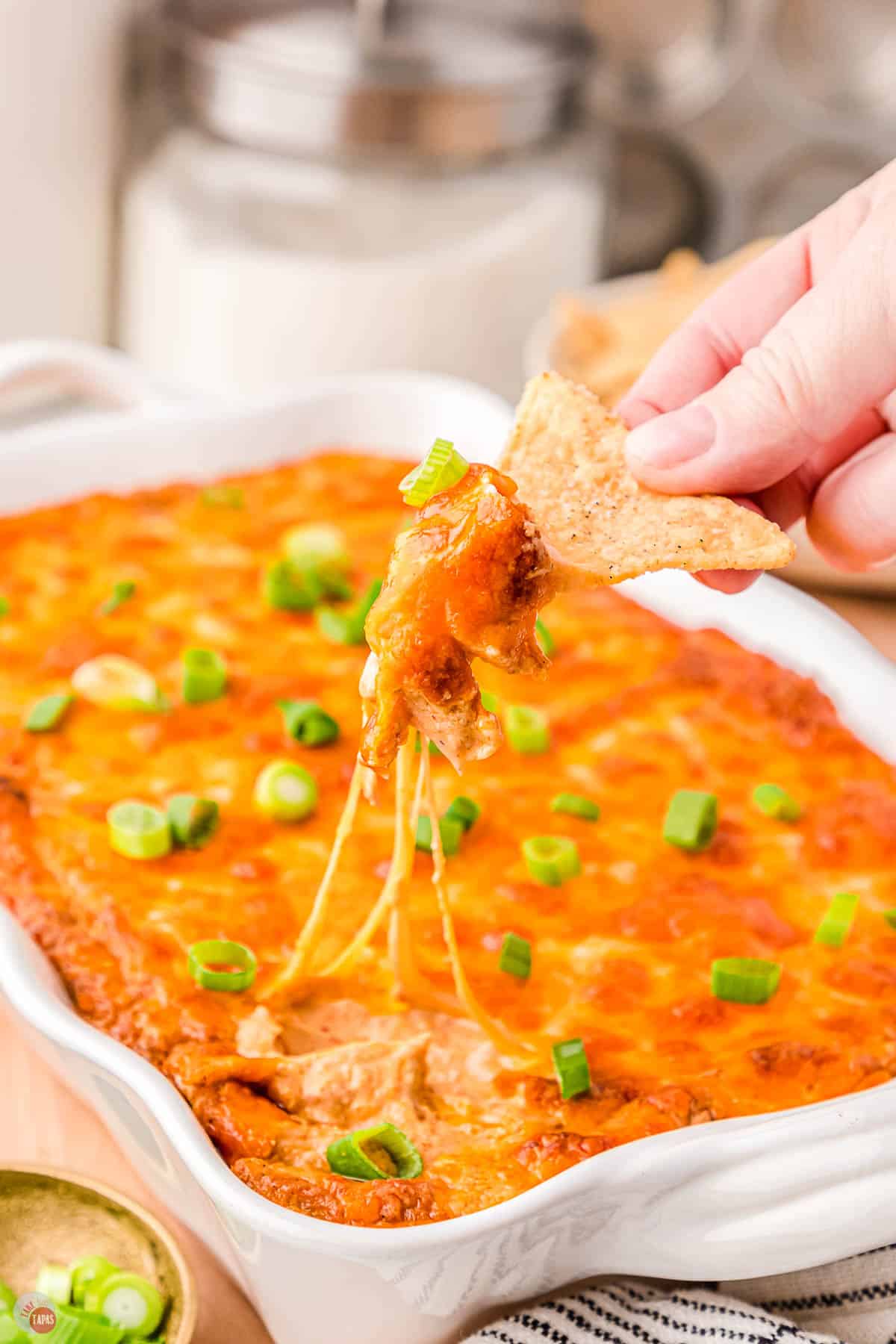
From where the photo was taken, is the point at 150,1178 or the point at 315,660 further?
the point at 315,660

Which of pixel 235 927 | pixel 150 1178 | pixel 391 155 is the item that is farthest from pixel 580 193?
pixel 150 1178

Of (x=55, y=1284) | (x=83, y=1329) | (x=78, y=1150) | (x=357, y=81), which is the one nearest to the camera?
(x=83, y=1329)

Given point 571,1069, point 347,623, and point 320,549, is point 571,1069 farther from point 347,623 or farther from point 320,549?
point 320,549

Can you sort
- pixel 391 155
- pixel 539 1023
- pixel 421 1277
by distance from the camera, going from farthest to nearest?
1. pixel 391 155
2. pixel 539 1023
3. pixel 421 1277

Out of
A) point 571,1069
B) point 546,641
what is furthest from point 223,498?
point 571,1069

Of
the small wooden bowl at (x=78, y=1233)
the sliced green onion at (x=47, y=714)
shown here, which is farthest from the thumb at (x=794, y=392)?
the small wooden bowl at (x=78, y=1233)

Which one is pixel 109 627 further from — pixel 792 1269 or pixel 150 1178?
pixel 792 1269
